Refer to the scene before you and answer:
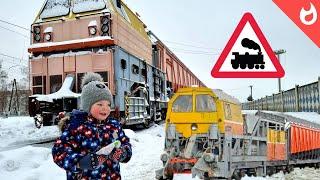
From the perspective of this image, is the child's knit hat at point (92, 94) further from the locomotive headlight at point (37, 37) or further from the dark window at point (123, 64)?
the locomotive headlight at point (37, 37)

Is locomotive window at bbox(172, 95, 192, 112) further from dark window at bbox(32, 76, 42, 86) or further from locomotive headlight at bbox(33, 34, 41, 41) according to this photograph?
locomotive headlight at bbox(33, 34, 41, 41)

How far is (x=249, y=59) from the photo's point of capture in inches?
148

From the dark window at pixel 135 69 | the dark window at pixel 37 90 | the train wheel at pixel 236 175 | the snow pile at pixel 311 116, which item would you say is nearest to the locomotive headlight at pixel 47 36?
the dark window at pixel 37 90

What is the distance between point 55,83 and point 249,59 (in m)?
10.2

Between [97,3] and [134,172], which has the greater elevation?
[97,3]

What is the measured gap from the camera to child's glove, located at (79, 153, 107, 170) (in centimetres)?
266

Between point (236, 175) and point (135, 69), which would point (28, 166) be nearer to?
point (236, 175)

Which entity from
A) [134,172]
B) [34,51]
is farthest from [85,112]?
[34,51]

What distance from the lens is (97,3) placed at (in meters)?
12.6

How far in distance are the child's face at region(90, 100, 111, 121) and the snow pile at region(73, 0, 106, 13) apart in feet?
33.1

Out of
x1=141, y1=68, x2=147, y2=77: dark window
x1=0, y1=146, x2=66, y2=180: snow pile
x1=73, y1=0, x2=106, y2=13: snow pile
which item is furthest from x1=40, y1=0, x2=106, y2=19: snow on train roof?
x1=0, y1=146, x2=66, y2=180: snow pile

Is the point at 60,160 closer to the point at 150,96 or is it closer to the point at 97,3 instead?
the point at 97,3

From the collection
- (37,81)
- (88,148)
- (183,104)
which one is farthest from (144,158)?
(88,148)

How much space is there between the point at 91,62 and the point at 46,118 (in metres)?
2.35
